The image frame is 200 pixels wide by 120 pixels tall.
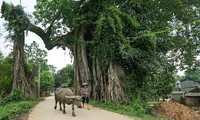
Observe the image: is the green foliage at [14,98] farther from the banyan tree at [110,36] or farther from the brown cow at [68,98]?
the brown cow at [68,98]

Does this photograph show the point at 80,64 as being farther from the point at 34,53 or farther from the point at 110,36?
the point at 34,53

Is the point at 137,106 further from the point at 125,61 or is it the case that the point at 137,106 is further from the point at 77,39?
the point at 77,39

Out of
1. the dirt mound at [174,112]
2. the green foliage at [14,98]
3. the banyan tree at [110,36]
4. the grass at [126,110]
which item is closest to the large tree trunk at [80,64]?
the banyan tree at [110,36]

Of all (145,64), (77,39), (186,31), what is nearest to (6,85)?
(77,39)

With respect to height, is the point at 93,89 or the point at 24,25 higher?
the point at 24,25

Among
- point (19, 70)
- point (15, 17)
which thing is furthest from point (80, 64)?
point (15, 17)

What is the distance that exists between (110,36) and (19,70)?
7879mm

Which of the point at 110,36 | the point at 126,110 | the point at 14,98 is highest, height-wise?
the point at 110,36

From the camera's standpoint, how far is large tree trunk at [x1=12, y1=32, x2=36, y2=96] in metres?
20.2

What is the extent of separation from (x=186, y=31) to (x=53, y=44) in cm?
1001

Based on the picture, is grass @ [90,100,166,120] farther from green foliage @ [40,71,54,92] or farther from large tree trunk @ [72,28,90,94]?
green foliage @ [40,71,54,92]

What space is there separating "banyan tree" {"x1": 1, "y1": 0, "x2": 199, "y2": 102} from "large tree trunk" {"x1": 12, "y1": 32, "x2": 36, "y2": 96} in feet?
1.14

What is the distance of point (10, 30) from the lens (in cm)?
2098

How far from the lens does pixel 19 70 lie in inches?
811
